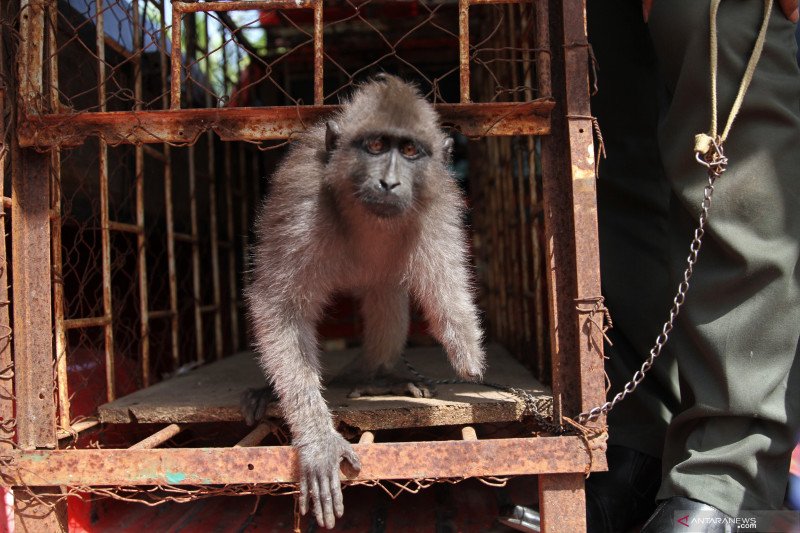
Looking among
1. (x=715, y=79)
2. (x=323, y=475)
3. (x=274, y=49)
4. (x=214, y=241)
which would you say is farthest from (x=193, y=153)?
(x=715, y=79)

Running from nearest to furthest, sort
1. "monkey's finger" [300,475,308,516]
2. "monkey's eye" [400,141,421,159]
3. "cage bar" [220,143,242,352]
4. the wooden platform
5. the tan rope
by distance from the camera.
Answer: the tan rope, "monkey's finger" [300,475,308,516], "monkey's eye" [400,141,421,159], the wooden platform, "cage bar" [220,143,242,352]

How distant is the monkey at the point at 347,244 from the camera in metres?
2.53

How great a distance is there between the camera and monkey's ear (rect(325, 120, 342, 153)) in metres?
2.68

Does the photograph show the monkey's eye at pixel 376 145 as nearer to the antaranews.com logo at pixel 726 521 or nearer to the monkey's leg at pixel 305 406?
the monkey's leg at pixel 305 406

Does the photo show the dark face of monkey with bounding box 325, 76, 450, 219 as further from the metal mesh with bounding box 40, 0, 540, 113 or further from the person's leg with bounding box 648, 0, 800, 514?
the person's leg with bounding box 648, 0, 800, 514

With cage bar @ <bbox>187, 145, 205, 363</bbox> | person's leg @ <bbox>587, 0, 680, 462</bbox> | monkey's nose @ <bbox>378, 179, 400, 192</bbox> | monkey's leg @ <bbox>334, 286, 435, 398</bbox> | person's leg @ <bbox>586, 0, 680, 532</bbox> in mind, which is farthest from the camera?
cage bar @ <bbox>187, 145, 205, 363</bbox>

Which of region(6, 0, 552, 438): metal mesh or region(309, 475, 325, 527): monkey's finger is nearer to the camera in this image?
region(309, 475, 325, 527): monkey's finger

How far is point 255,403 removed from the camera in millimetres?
2963

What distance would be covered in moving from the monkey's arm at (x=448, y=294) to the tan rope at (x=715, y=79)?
1.06m

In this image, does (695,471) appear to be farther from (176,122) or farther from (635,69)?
(176,122)

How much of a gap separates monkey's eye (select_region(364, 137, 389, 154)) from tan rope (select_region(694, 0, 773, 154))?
1159 millimetres

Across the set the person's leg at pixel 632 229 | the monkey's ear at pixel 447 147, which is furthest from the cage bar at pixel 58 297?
the person's leg at pixel 632 229

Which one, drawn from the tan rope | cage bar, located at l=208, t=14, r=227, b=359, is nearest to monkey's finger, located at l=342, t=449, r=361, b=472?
the tan rope

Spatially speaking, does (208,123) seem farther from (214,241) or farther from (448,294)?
(214,241)
